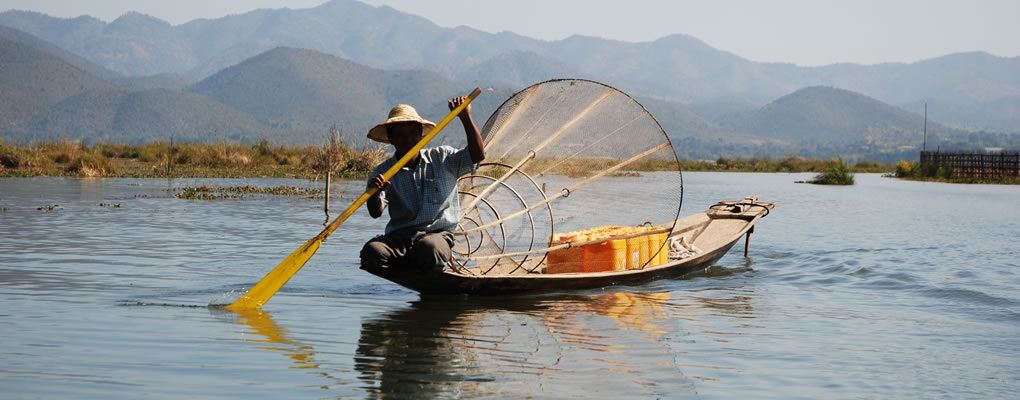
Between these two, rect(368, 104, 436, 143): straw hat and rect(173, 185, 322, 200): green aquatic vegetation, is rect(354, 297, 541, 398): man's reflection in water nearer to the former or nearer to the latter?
rect(368, 104, 436, 143): straw hat

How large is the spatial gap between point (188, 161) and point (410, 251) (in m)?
23.7

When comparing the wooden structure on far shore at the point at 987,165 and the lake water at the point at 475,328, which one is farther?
the wooden structure on far shore at the point at 987,165

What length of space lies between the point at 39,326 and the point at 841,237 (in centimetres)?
1139

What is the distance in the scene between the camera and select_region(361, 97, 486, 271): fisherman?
654 cm

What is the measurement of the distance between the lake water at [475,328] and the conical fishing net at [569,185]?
0.27 meters

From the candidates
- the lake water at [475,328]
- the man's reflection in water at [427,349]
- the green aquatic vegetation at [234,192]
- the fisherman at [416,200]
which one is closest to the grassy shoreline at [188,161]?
the green aquatic vegetation at [234,192]

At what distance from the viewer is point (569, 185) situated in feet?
27.1

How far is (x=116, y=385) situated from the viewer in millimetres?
4773

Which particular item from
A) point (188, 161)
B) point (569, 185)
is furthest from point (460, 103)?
point (188, 161)

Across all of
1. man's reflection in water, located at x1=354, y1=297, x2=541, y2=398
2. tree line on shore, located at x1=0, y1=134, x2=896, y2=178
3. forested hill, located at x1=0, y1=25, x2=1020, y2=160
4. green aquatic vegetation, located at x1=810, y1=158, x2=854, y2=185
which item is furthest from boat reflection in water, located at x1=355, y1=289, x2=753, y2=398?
forested hill, located at x1=0, y1=25, x2=1020, y2=160

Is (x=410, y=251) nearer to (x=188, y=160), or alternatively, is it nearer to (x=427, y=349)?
(x=427, y=349)

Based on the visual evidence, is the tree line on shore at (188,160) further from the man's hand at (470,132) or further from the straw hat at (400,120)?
the man's hand at (470,132)

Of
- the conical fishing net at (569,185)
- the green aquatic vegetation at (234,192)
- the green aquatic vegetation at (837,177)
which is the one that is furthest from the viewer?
the green aquatic vegetation at (837,177)

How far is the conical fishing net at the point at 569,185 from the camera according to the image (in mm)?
7867
